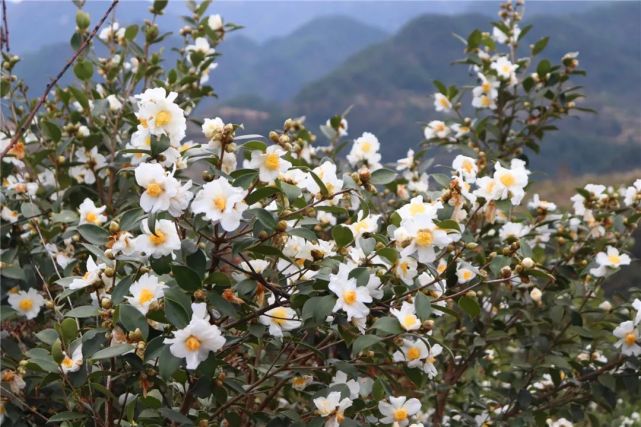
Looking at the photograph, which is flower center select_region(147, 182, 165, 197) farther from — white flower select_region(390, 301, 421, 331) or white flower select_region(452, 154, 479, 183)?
white flower select_region(452, 154, 479, 183)

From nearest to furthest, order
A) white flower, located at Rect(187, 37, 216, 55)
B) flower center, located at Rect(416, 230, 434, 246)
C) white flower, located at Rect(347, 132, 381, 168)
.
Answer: flower center, located at Rect(416, 230, 434, 246)
white flower, located at Rect(347, 132, 381, 168)
white flower, located at Rect(187, 37, 216, 55)

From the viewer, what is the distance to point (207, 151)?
4.39 feet

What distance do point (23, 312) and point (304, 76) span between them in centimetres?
14575

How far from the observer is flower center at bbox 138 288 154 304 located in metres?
1.31

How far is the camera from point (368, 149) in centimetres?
229

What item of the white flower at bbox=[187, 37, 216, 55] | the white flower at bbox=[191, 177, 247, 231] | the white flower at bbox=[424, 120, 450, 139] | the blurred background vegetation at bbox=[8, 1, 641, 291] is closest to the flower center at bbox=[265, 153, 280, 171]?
the white flower at bbox=[191, 177, 247, 231]

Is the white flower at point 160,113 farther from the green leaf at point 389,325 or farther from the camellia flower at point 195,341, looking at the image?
the green leaf at point 389,325

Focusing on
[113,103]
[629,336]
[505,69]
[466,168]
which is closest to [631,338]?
[629,336]

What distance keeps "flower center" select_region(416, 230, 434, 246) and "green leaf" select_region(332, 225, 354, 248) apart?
0.55 feet

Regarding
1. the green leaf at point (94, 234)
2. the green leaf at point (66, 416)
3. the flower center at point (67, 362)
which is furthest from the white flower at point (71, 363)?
the green leaf at point (94, 234)

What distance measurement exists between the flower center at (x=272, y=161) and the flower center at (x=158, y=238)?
221 mm

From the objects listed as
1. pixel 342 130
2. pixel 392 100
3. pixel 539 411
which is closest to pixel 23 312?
pixel 342 130

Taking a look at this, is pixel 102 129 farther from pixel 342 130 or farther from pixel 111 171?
pixel 342 130

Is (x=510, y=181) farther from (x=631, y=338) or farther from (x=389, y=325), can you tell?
(x=631, y=338)
